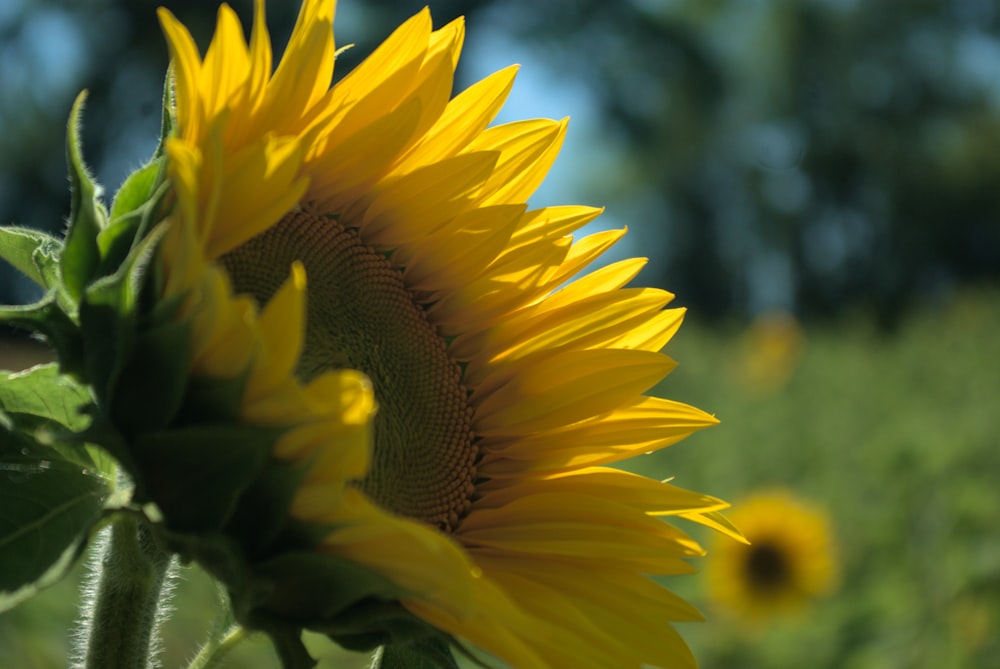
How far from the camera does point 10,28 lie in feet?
38.3

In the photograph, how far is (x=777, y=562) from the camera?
8.77 feet

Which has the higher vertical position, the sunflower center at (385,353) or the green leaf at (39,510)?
the sunflower center at (385,353)

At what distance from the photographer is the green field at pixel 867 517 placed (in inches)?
87.7

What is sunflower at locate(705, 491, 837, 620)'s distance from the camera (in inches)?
104

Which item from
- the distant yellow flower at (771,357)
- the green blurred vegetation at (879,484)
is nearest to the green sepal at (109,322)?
the green blurred vegetation at (879,484)

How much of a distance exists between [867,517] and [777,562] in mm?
545

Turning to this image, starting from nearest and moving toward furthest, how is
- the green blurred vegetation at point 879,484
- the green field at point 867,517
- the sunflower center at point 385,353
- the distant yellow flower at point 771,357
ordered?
the sunflower center at point 385,353 < the green field at point 867,517 < the green blurred vegetation at point 879,484 < the distant yellow flower at point 771,357

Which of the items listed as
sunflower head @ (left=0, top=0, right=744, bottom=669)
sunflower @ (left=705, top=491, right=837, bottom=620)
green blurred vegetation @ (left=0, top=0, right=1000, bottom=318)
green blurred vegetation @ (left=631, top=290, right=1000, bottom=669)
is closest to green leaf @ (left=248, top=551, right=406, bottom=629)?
sunflower head @ (left=0, top=0, right=744, bottom=669)

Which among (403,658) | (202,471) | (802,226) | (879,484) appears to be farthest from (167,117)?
(802,226)

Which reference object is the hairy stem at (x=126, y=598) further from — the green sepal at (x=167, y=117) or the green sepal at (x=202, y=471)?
the green sepal at (x=167, y=117)

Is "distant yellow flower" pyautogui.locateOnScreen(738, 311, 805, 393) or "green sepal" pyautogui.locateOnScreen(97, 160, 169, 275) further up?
"distant yellow flower" pyautogui.locateOnScreen(738, 311, 805, 393)

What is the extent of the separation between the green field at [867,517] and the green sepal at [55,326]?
0.64 metres

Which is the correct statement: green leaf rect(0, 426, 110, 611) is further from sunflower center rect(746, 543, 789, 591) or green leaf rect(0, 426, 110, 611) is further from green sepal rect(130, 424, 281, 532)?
sunflower center rect(746, 543, 789, 591)

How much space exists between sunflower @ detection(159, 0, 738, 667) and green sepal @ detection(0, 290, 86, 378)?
0.05m
